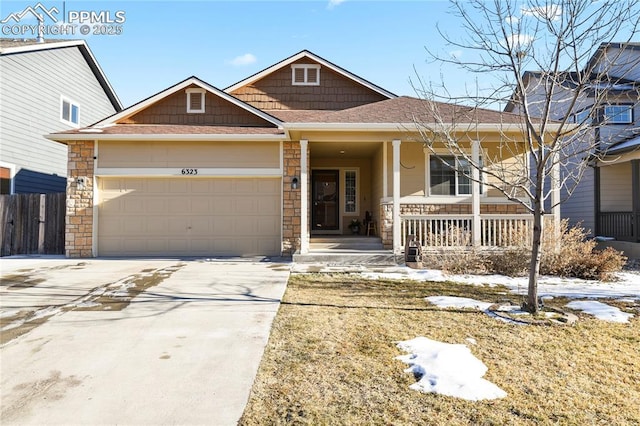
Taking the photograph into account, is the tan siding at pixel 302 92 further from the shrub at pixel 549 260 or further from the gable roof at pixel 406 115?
the shrub at pixel 549 260

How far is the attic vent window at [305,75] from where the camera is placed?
43.3 feet

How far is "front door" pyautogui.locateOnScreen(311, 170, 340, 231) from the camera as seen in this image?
12750mm

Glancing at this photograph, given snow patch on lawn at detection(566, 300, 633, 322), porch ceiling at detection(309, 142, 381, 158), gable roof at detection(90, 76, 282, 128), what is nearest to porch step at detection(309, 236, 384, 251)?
porch ceiling at detection(309, 142, 381, 158)

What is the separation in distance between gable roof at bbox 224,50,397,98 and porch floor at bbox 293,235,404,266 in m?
6.01

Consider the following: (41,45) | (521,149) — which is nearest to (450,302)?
(521,149)

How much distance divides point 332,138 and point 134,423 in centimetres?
782

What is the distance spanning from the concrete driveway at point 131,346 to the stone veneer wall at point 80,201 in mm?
2714

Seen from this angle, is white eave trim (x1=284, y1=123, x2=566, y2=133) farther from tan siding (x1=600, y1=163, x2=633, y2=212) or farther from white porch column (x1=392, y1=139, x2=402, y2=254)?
tan siding (x1=600, y1=163, x2=633, y2=212)

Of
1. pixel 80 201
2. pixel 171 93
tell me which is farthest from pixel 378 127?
pixel 80 201

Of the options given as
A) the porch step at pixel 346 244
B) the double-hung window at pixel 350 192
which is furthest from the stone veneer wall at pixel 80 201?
the double-hung window at pixel 350 192

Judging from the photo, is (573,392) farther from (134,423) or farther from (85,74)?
(85,74)

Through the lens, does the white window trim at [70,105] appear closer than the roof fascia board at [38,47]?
No

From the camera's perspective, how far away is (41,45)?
13.2 metres

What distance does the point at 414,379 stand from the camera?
3098mm
